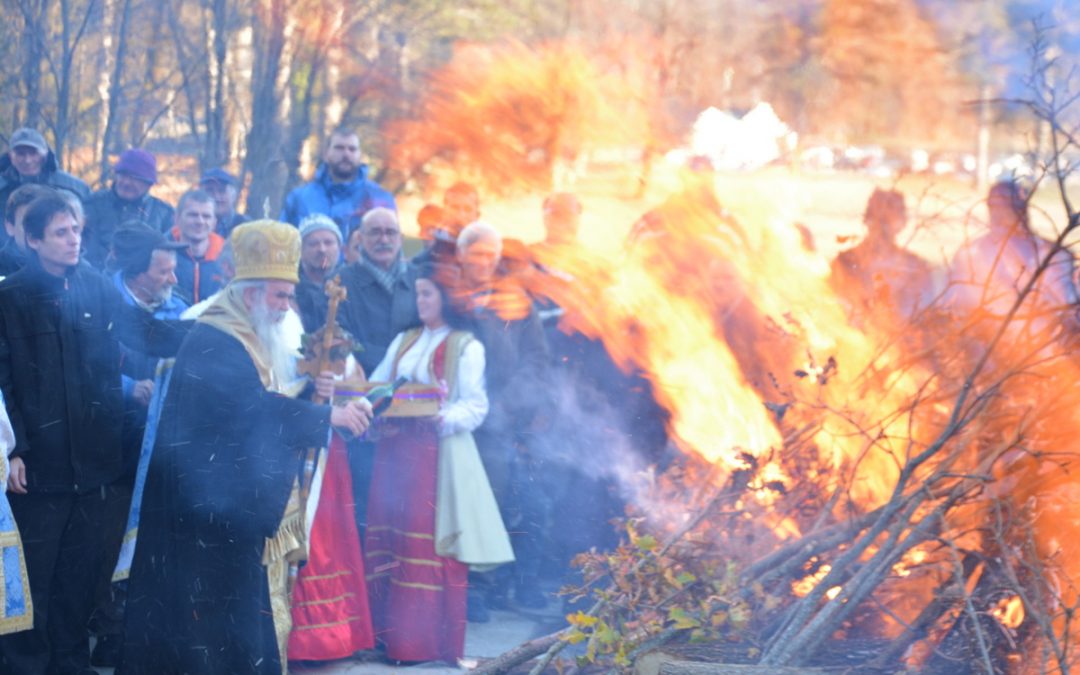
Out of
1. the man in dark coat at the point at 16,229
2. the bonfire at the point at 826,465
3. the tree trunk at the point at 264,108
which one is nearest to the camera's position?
the bonfire at the point at 826,465

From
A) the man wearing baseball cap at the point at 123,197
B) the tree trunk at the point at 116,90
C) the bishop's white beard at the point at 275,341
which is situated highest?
the tree trunk at the point at 116,90

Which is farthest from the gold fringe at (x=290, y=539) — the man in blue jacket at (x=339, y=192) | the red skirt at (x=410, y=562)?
the man in blue jacket at (x=339, y=192)

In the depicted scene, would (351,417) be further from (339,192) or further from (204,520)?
(339,192)

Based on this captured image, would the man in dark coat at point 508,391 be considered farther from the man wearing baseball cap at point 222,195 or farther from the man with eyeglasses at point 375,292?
the man wearing baseball cap at point 222,195

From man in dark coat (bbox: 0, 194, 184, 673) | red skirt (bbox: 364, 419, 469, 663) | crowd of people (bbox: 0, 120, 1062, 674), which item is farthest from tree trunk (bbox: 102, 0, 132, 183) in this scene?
red skirt (bbox: 364, 419, 469, 663)

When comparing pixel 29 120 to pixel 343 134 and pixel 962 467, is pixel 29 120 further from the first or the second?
pixel 962 467

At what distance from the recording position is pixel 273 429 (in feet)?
18.3

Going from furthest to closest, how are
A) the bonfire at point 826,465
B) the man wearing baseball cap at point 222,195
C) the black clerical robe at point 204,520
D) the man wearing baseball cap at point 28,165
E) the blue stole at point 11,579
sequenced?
1. the man wearing baseball cap at point 222,195
2. the man wearing baseball cap at point 28,165
3. the black clerical robe at point 204,520
4. the blue stole at point 11,579
5. the bonfire at point 826,465

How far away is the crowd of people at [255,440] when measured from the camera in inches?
214

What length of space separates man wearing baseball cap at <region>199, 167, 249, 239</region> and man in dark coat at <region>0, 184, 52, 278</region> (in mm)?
2423

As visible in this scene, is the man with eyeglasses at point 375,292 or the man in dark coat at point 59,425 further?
the man with eyeglasses at point 375,292

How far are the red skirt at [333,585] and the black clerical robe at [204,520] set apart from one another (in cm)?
74

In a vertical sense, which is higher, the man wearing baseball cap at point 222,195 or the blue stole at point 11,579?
the man wearing baseball cap at point 222,195

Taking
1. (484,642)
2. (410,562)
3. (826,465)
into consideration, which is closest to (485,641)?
(484,642)
